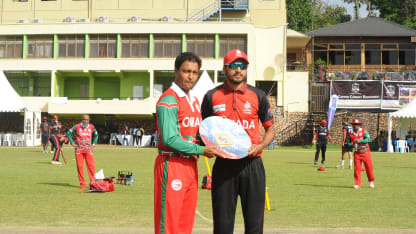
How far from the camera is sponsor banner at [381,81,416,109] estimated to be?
49.0 meters

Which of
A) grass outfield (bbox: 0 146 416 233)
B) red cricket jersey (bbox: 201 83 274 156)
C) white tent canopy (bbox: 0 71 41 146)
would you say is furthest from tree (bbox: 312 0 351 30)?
red cricket jersey (bbox: 201 83 274 156)

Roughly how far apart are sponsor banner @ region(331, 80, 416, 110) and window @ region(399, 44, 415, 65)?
13.6 metres

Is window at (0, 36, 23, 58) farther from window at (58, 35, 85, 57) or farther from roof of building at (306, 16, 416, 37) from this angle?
roof of building at (306, 16, 416, 37)

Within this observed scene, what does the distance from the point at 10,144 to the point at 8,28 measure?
15.3 meters

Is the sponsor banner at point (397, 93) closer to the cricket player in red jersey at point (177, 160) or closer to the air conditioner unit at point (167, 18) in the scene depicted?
the air conditioner unit at point (167, 18)

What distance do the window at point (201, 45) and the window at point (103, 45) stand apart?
7.65 metres

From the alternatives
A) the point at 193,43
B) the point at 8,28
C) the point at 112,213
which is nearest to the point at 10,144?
the point at 8,28

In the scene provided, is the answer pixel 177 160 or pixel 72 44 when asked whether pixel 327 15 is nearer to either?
pixel 72 44

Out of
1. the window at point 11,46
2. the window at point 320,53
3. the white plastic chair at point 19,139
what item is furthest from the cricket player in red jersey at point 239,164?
the window at point 320,53

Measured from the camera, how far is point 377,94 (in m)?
49.6

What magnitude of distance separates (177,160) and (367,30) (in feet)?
196

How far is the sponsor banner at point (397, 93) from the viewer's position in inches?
1930

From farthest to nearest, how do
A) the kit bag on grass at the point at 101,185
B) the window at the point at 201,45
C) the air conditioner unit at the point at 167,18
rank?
the air conditioner unit at the point at 167,18
the window at the point at 201,45
the kit bag on grass at the point at 101,185

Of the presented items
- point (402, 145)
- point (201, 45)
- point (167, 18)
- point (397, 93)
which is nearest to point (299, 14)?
point (201, 45)
